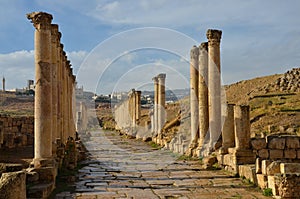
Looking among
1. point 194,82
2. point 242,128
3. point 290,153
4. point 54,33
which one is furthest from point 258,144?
point 54,33

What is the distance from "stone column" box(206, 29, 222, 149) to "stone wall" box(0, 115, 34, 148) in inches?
350

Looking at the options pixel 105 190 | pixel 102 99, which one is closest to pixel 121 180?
pixel 105 190

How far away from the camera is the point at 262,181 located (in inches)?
397

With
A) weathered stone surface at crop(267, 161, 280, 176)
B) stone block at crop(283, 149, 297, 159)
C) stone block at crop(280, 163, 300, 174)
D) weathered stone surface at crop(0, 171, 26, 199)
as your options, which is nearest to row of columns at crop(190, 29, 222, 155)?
stone block at crop(283, 149, 297, 159)

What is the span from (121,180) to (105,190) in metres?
1.71

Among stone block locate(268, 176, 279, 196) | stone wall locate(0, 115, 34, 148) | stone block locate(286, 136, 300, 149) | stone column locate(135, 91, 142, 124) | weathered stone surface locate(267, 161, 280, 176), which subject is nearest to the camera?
stone block locate(268, 176, 279, 196)

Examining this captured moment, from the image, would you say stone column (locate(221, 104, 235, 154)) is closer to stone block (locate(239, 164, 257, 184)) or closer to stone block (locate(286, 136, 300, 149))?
stone block (locate(286, 136, 300, 149))

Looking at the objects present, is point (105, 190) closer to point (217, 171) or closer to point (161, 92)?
point (217, 171)

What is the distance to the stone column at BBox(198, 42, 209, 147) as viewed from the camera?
58.0 ft

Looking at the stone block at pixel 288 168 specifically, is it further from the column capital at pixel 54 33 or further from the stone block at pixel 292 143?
the column capital at pixel 54 33

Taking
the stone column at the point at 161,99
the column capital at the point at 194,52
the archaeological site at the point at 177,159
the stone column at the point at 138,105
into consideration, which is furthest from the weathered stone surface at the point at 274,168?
the stone column at the point at 138,105

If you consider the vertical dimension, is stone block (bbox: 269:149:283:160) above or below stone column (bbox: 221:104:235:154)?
below

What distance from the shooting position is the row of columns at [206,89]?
1658 centimetres

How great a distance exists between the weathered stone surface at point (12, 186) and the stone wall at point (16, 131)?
38.9 feet
